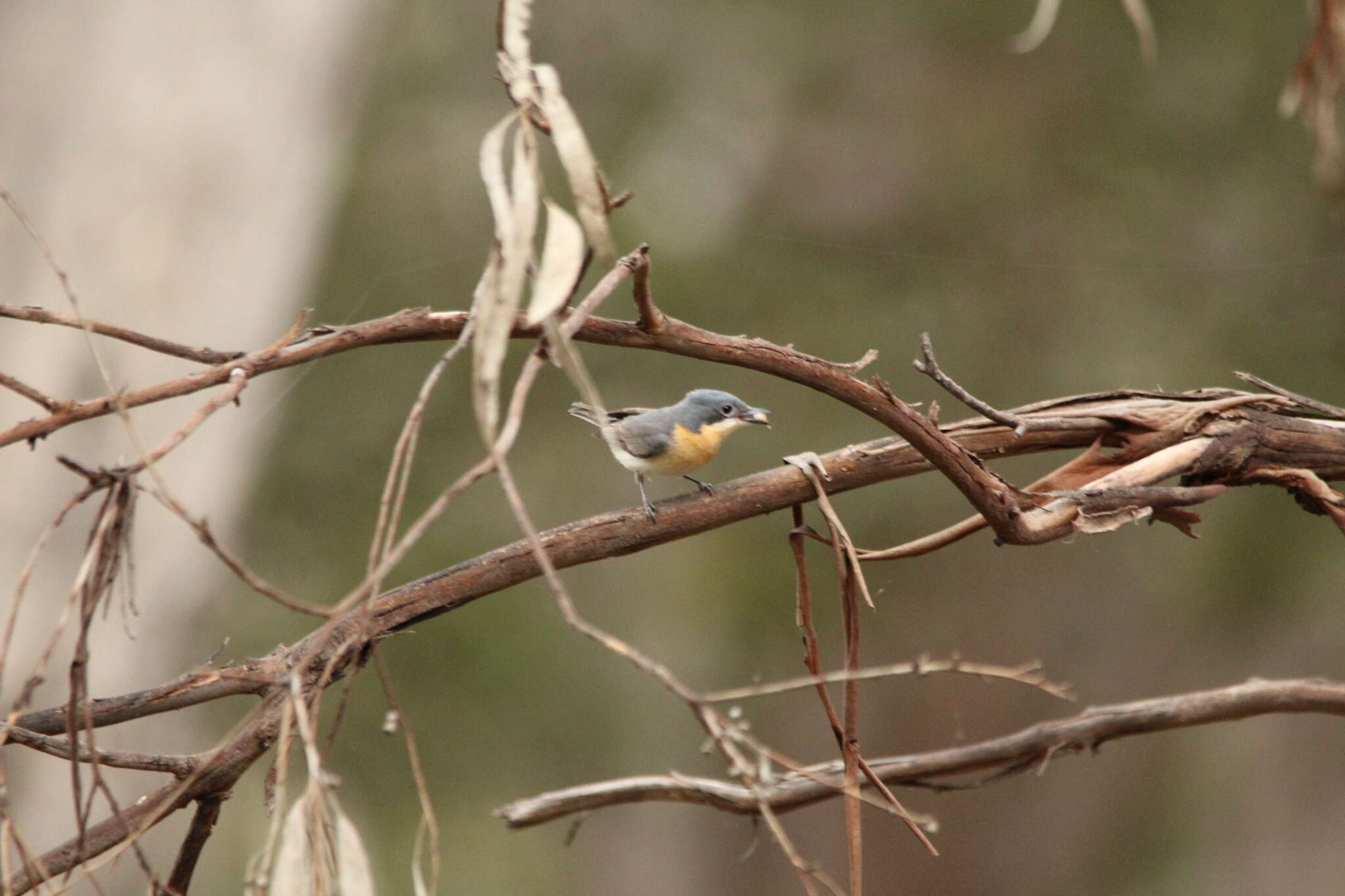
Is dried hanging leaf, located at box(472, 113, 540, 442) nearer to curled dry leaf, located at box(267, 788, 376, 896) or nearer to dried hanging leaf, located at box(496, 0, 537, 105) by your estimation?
dried hanging leaf, located at box(496, 0, 537, 105)

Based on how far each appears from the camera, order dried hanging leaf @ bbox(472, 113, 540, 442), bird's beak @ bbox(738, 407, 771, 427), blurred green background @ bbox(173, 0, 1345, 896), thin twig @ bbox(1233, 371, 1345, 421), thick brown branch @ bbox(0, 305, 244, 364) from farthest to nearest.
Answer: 1. blurred green background @ bbox(173, 0, 1345, 896)
2. bird's beak @ bbox(738, 407, 771, 427)
3. thin twig @ bbox(1233, 371, 1345, 421)
4. thick brown branch @ bbox(0, 305, 244, 364)
5. dried hanging leaf @ bbox(472, 113, 540, 442)

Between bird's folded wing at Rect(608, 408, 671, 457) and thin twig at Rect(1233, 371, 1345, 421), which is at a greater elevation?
bird's folded wing at Rect(608, 408, 671, 457)

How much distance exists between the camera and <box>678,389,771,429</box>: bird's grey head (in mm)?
2105

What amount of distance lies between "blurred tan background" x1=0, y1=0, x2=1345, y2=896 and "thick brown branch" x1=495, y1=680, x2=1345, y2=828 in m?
2.32

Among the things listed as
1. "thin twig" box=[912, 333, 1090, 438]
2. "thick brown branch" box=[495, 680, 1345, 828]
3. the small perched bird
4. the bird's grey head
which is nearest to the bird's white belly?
the small perched bird

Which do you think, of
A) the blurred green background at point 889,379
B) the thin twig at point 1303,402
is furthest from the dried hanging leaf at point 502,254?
the blurred green background at point 889,379

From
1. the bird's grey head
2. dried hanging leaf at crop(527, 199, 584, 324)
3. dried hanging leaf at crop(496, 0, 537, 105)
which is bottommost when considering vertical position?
dried hanging leaf at crop(527, 199, 584, 324)

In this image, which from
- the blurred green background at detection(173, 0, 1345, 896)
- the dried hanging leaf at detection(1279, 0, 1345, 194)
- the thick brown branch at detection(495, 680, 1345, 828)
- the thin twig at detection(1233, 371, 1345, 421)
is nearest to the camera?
the thin twig at detection(1233, 371, 1345, 421)

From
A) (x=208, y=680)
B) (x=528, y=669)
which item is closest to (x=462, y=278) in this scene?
(x=528, y=669)

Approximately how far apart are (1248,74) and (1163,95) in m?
0.30

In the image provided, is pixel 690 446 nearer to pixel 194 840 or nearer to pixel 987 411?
pixel 987 411

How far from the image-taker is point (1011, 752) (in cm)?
197

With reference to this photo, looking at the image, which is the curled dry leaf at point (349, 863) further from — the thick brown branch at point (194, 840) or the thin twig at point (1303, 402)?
the thin twig at point (1303, 402)

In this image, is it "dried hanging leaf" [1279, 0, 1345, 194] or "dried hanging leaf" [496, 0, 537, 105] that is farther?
"dried hanging leaf" [1279, 0, 1345, 194]
